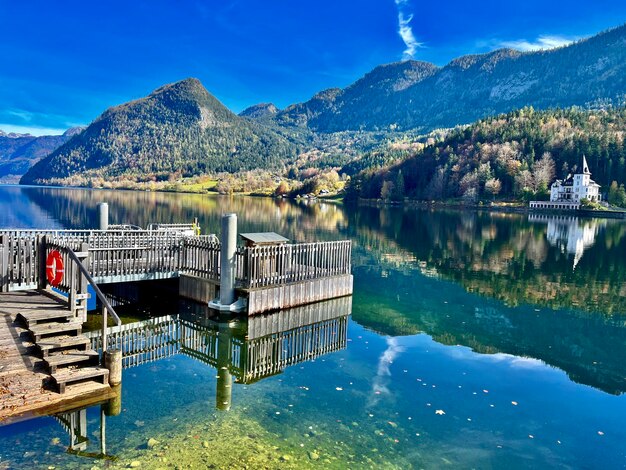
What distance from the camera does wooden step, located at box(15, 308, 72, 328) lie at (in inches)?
478

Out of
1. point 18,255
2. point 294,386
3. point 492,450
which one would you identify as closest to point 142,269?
point 18,255

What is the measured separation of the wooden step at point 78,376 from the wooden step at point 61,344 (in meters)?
0.83

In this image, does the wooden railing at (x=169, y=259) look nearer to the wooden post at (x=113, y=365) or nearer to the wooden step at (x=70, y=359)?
the wooden step at (x=70, y=359)

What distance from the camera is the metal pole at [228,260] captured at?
1731 cm

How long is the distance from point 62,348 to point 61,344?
21 centimetres

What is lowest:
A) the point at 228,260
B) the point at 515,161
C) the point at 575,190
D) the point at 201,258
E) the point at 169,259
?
the point at 169,259

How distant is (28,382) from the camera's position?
9.95 meters

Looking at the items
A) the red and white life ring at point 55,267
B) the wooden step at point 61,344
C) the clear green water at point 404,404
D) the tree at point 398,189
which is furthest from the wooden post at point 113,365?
the tree at point 398,189

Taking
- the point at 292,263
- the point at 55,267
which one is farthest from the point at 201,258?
the point at 55,267

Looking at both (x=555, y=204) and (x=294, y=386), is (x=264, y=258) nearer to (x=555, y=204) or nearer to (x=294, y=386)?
(x=294, y=386)

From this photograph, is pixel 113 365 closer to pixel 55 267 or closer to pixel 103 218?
pixel 55 267

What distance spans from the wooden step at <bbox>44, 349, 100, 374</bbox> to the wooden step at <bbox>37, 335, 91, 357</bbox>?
135 millimetres

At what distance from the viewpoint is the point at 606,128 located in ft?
580

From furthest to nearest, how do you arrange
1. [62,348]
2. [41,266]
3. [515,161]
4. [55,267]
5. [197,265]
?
[515,161]
[197,265]
[41,266]
[55,267]
[62,348]
